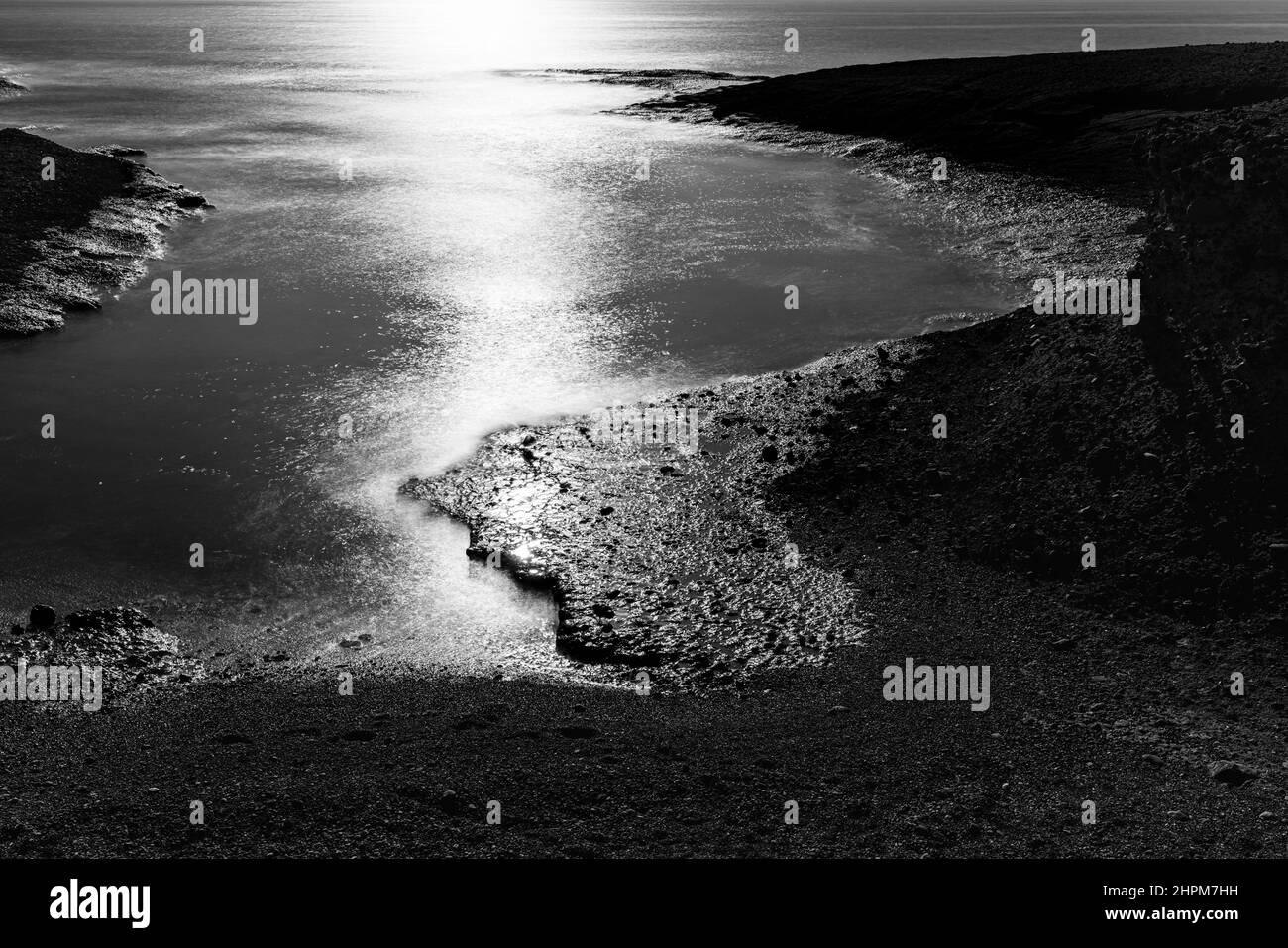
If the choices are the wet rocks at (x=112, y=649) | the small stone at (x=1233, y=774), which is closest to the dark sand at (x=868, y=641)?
the small stone at (x=1233, y=774)

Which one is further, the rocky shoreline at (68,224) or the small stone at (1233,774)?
the rocky shoreline at (68,224)

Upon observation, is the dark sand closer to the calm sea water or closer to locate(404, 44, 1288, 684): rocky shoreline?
locate(404, 44, 1288, 684): rocky shoreline

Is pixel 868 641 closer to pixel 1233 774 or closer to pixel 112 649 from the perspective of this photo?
pixel 1233 774

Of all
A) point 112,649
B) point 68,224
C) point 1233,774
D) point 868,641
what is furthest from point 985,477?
point 68,224

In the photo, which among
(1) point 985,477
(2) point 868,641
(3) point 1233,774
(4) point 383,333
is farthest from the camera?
(4) point 383,333

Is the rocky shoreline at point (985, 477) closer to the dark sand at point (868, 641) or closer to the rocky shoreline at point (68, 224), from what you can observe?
the dark sand at point (868, 641)

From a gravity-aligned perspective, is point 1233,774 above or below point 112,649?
below
